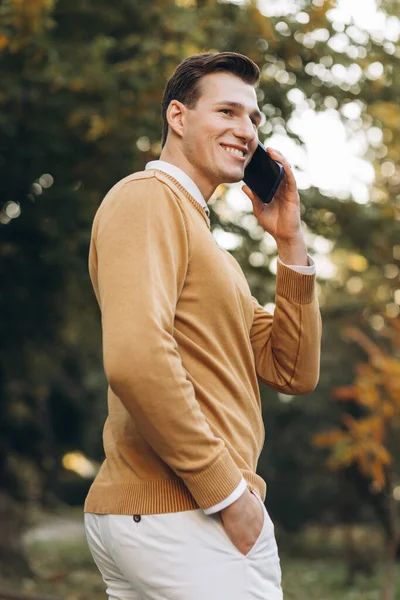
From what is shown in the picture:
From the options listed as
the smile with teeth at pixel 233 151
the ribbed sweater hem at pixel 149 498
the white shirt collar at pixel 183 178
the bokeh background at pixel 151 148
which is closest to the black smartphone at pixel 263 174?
the smile with teeth at pixel 233 151

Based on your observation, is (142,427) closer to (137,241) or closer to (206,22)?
(137,241)

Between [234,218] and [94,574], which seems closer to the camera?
[234,218]

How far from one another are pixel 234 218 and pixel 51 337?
123 inches

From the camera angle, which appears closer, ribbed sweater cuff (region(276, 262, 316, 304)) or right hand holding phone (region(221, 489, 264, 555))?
right hand holding phone (region(221, 489, 264, 555))

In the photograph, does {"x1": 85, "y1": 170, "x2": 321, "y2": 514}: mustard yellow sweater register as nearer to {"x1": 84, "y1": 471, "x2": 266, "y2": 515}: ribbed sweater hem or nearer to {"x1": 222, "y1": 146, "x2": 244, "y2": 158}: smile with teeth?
{"x1": 84, "y1": 471, "x2": 266, "y2": 515}: ribbed sweater hem

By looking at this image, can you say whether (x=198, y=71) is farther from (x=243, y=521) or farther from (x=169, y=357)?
(x=243, y=521)

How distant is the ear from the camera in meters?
A: 2.50

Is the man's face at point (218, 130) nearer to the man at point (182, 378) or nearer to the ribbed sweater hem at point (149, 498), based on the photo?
the man at point (182, 378)

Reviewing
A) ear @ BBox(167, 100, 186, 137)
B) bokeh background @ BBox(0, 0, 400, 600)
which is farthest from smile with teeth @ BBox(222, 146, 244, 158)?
bokeh background @ BBox(0, 0, 400, 600)

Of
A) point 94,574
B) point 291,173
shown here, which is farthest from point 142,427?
point 94,574

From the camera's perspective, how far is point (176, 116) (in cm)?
251

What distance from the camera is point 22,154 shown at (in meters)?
8.41

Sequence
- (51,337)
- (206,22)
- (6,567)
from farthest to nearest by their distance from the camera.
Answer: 1. (6,567)
2. (51,337)
3. (206,22)

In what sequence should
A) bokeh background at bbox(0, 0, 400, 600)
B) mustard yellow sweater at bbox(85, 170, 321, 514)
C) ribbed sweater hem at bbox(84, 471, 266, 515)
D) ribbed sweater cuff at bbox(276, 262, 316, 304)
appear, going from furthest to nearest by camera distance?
1. bokeh background at bbox(0, 0, 400, 600)
2. ribbed sweater cuff at bbox(276, 262, 316, 304)
3. ribbed sweater hem at bbox(84, 471, 266, 515)
4. mustard yellow sweater at bbox(85, 170, 321, 514)
